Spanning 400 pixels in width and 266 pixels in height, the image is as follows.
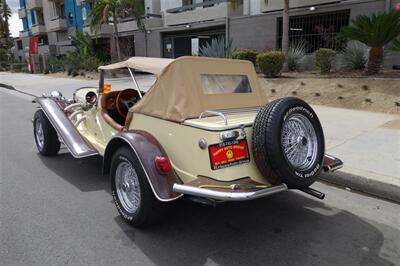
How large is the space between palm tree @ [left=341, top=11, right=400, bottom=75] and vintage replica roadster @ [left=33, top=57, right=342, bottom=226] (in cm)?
762

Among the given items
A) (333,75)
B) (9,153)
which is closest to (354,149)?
(9,153)

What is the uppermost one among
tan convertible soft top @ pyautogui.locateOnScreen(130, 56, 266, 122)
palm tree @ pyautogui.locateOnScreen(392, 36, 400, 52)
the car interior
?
palm tree @ pyautogui.locateOnScreen(392, 36, 400, 52)

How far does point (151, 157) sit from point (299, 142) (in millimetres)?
1344

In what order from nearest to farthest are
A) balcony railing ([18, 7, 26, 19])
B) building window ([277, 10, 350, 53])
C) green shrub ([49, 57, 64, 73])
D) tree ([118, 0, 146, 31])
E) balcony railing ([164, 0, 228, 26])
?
building window ([277, 10, 350, 53]) < balcony railing ([164, 0, 228, 26]) < tree ([118, 0, 146, 31]) < green shrub ([49, 57, 64, 73]) < balcony railing ([18, 7, 26, 19])

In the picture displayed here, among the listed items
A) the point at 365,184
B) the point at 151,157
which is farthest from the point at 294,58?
the point at 151,157

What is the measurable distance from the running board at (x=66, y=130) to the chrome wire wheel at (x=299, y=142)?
253cm

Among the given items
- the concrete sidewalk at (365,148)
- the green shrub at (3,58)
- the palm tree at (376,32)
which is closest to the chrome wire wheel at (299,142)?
the concrete sidewalk at (365,148)

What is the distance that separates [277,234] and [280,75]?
32.6 feet

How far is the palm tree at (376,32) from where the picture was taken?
9.94 metres

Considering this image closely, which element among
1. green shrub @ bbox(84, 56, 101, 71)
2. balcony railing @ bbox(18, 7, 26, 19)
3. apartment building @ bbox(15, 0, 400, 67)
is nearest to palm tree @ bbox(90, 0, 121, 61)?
apartment building @ bbox(15, 0, 400, 67)

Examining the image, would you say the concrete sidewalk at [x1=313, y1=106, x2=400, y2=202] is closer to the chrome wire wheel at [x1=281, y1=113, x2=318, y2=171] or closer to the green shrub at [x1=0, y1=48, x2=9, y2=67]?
the chrome wire wheel at [x1=281, y1=113, x2=318, y2=171]

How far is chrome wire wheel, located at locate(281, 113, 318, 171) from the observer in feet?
10.1

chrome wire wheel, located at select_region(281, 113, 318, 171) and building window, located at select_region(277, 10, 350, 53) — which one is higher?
building window, located at select_region(277, 10, 350, 53)

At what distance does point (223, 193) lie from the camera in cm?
266
